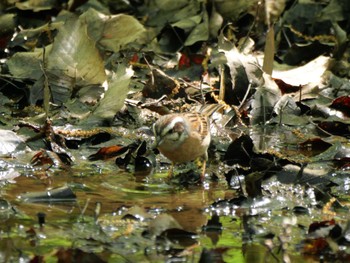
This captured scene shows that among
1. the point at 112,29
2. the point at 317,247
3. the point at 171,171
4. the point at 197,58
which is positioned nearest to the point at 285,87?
the point at 197,58

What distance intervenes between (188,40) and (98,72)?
5.00 ft

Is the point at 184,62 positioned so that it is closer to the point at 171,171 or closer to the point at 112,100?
the point at 112,100

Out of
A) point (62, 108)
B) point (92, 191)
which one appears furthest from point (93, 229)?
point (62, 108)

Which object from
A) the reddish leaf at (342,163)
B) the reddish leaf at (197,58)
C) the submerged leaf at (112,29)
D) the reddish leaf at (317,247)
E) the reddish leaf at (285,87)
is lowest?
the reddish leaf at (285,87)

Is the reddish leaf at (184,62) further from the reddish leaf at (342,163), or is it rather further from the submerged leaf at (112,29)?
the reddish leaf at (342,163)

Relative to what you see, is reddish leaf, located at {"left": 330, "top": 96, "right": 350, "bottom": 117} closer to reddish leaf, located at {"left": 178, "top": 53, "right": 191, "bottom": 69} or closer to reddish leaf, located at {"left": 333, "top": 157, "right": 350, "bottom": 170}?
reddish leaf, located at {"left": 333, "top": 157, "right": 350, "bottom": 170}

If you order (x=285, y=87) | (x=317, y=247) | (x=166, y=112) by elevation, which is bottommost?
(x=285, y=87)

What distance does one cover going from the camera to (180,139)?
20.1 feet

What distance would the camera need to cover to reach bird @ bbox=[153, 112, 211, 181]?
6.09 m

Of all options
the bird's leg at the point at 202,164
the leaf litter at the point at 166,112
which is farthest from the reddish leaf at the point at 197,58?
the bird's leg at the point at 202,164

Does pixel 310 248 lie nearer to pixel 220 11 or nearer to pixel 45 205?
pixel 45 205

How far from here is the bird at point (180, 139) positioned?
20.0 feet

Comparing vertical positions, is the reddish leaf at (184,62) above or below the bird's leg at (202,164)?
below

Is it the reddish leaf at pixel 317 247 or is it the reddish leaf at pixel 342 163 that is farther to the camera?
the reddish leaf at pixel 342 163
